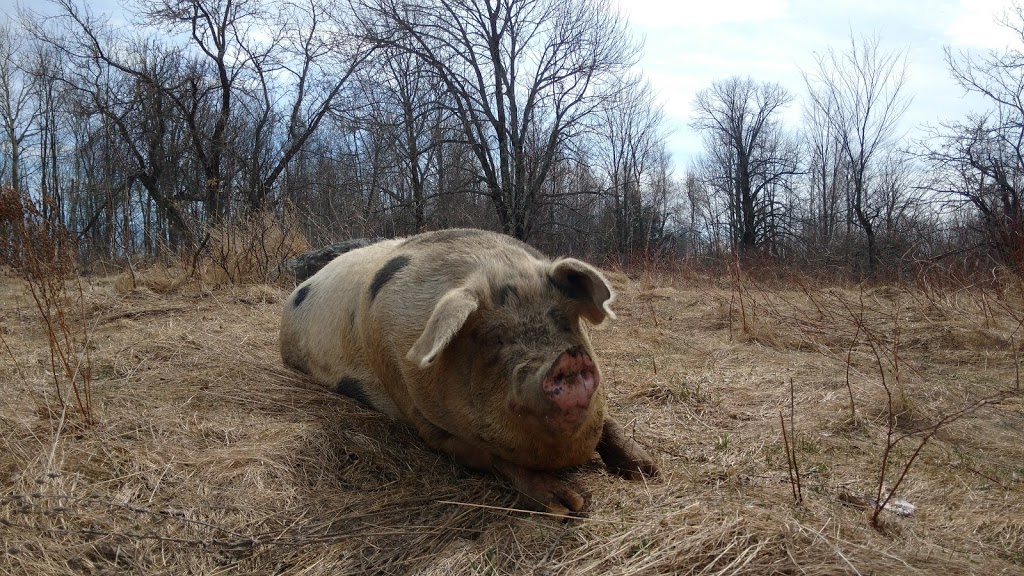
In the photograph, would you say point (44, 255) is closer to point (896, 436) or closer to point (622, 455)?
point (622, 455)

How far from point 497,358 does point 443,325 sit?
0.36 m

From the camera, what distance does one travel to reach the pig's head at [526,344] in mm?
2232

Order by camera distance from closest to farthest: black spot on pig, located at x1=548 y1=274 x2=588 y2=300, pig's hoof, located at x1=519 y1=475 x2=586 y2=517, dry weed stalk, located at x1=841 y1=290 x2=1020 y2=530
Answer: dry weed stalk, located at x1=841 y1=290 x2=1020 y2=530 → pig's hoof, located at x1=519 y1=475 x2=586 y2=517 → black spot on pig, located at x1=548 y1=274 x2=588 y2=300

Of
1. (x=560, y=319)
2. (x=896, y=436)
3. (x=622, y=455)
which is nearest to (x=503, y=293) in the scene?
(x=560, y=319)

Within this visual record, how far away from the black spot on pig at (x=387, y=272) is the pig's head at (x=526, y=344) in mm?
748

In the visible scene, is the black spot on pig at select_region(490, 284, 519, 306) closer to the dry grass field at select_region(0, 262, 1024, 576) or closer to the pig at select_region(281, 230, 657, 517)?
the pig at select_region(281, 230, 657, 517)

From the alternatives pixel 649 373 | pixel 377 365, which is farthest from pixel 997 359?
pixel 377 365

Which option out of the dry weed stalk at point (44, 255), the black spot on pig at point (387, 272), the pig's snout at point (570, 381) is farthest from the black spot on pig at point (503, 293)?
the dry weed stalk at point (44, 255)

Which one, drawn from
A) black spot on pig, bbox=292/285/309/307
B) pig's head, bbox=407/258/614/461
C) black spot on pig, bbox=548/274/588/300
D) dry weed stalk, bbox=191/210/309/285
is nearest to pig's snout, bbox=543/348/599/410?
pig's head, bbox=407/258/614/461

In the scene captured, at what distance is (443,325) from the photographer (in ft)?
7.93

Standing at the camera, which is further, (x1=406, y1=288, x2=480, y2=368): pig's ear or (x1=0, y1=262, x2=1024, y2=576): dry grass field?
(x1=406, y1=288, x2=480, y2=368): pig's ear

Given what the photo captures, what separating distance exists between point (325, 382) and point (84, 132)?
83.5ft

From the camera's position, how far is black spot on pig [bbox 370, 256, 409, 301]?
11.4 feet

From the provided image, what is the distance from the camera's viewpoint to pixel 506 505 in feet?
8.77
